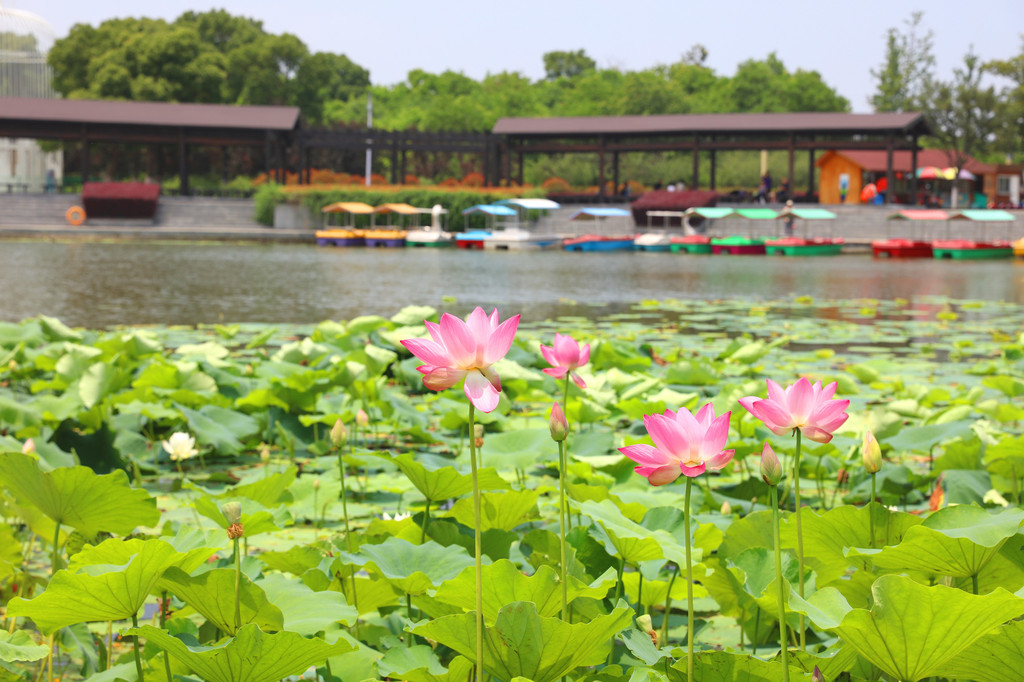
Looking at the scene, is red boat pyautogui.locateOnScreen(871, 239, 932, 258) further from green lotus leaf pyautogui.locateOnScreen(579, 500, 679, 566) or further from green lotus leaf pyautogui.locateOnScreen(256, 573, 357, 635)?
green lotus leaf pyautogui.locateOnScreen(256, 573, 357, 635)

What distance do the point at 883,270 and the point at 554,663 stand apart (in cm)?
1497

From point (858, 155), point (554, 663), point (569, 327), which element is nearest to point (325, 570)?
point (554, 663)

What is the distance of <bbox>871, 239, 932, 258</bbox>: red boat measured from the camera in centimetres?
1906

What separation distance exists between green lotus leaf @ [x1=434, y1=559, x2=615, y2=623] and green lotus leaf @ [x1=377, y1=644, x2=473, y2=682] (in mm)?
60

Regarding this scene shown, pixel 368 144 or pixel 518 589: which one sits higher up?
pixel 368 144

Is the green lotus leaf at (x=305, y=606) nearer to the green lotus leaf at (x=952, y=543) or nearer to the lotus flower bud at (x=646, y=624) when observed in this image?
the lotus flower bud at (x=646, y=624)

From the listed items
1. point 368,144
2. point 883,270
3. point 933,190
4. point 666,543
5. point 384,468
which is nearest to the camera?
point 666,543

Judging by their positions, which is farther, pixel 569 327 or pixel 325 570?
pixel 569 327

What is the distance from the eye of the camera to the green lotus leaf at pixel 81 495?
1.28 meters

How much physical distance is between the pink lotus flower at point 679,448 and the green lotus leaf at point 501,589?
0.24 metres

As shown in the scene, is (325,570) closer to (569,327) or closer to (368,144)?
(569,327)

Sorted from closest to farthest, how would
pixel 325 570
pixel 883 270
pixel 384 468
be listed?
pixel 325 570 < pixel 384 468 < pixel 883 270

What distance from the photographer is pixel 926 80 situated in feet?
159

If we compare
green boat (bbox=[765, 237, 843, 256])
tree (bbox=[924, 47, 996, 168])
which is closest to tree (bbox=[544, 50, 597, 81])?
tree (bbox=[924, 47, 996, 168])
